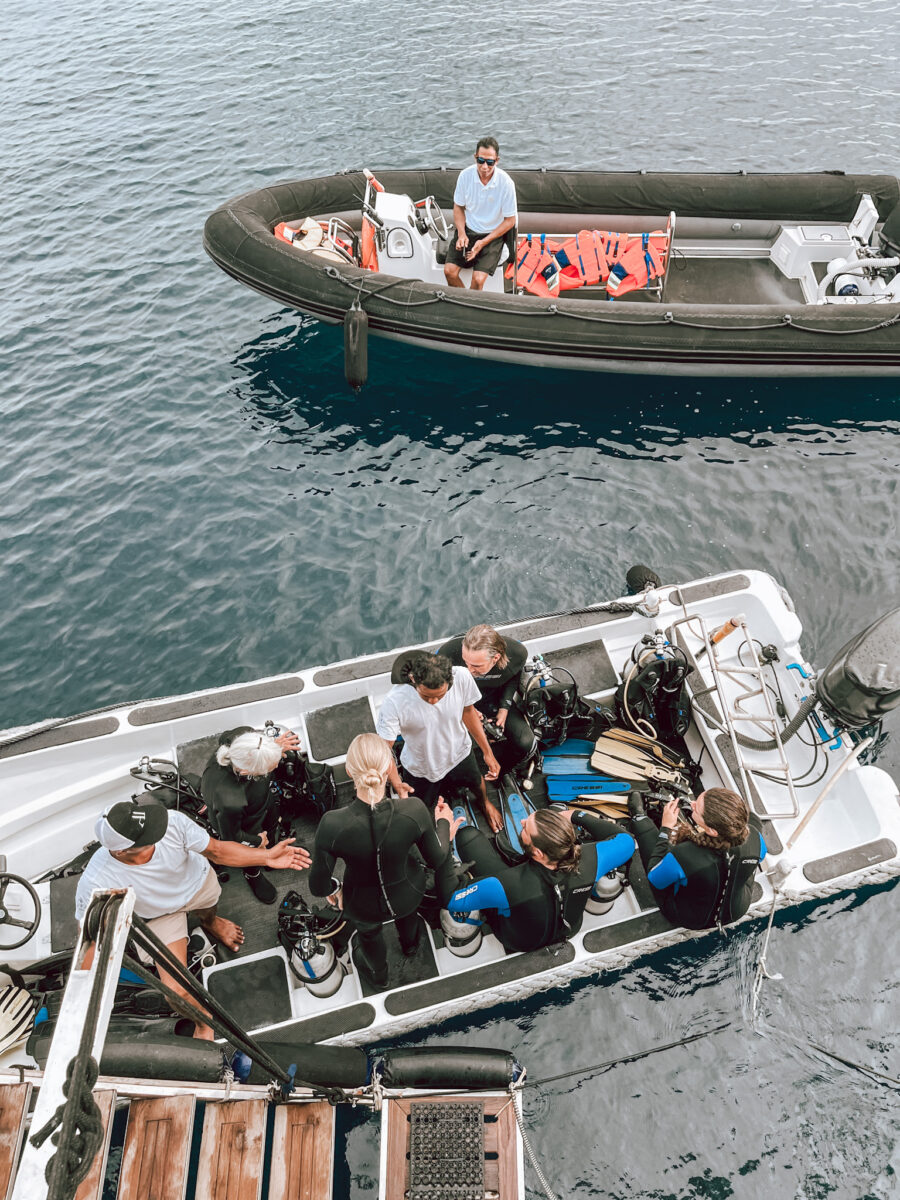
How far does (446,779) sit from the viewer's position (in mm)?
5238

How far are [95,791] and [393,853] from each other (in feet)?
9.68

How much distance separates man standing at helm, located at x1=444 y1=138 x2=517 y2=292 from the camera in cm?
864

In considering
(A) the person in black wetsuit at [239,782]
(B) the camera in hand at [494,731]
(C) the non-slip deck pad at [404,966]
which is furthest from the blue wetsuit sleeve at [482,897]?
(B) the camera in hand at [494,731]

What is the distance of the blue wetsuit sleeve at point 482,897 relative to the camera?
399cm

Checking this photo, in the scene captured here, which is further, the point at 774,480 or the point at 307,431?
the point at 307,431

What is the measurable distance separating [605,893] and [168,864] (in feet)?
8.99

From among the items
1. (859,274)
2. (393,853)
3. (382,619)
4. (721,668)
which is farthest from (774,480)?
(393,853)

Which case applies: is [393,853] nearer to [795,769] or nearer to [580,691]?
[580,691]

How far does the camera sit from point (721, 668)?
579 cm

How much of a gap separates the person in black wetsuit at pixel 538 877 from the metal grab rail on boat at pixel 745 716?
1512mm

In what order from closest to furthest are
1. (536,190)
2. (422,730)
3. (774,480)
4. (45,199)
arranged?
(422,730) < (774,480) < (536,190) < (45,199)

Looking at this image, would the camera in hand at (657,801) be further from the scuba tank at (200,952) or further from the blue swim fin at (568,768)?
the scuba tank at (200,952)

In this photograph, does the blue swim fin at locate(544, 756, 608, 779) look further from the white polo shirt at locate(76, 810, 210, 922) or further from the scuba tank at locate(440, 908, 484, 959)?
the white polo shirt at locate(76, 810, 210, 922)

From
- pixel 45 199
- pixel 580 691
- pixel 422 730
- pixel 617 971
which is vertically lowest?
pixel 617 971
